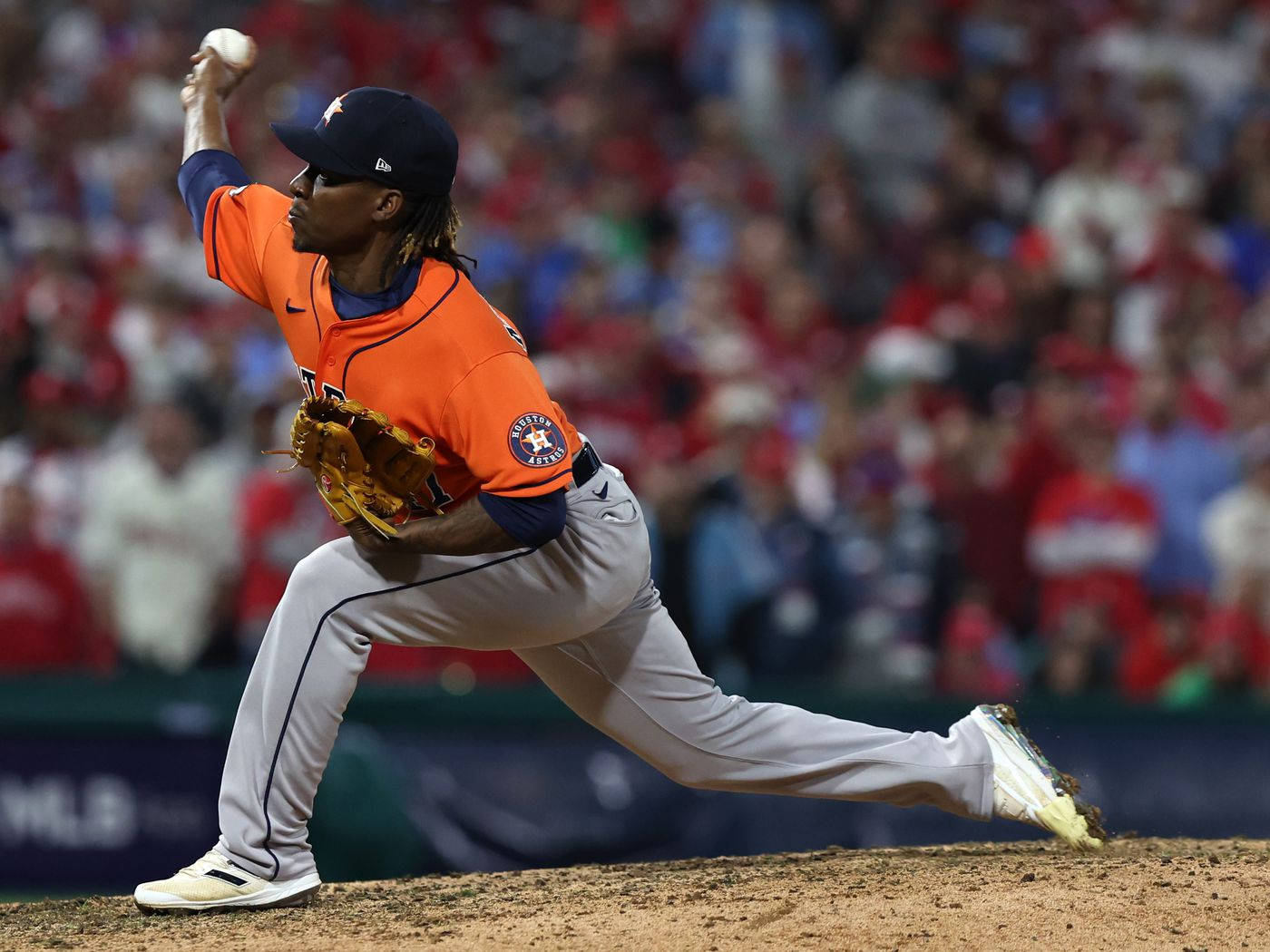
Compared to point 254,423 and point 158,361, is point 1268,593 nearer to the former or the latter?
point 254,423

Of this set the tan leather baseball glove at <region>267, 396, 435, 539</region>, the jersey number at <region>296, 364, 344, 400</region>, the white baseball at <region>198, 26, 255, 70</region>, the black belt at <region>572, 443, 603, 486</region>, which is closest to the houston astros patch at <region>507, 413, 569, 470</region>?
the tan leather baseball glove at <region>267, 396, 435, 539</region>

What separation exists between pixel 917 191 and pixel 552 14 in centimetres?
280

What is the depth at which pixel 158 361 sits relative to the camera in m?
8.83

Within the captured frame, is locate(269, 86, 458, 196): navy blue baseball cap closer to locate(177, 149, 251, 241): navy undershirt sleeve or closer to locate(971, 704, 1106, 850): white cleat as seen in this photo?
locate(177, 149, 251, 241): navy undershirt sleeve

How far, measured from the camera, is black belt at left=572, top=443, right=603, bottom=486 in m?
4.30

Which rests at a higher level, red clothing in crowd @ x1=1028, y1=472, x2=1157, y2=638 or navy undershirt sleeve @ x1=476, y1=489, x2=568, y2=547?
red clothing in crowd @ x1=1028, y1=472, x2=1157, y2=638

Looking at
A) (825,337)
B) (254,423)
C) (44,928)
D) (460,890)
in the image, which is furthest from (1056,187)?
(44,928)

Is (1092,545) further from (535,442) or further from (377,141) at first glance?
(377,141)

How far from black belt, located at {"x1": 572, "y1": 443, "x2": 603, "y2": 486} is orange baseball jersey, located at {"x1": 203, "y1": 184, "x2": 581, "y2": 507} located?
0.08 metres

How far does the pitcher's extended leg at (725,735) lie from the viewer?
4.37m


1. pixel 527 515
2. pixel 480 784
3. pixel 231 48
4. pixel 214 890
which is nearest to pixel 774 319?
pixel 480 784

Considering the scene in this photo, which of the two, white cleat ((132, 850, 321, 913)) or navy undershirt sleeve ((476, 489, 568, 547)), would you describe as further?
white cleat ((132, 850, 321, 913))

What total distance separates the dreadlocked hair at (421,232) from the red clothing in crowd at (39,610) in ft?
13.9

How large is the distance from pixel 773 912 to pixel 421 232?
1.72 metres
